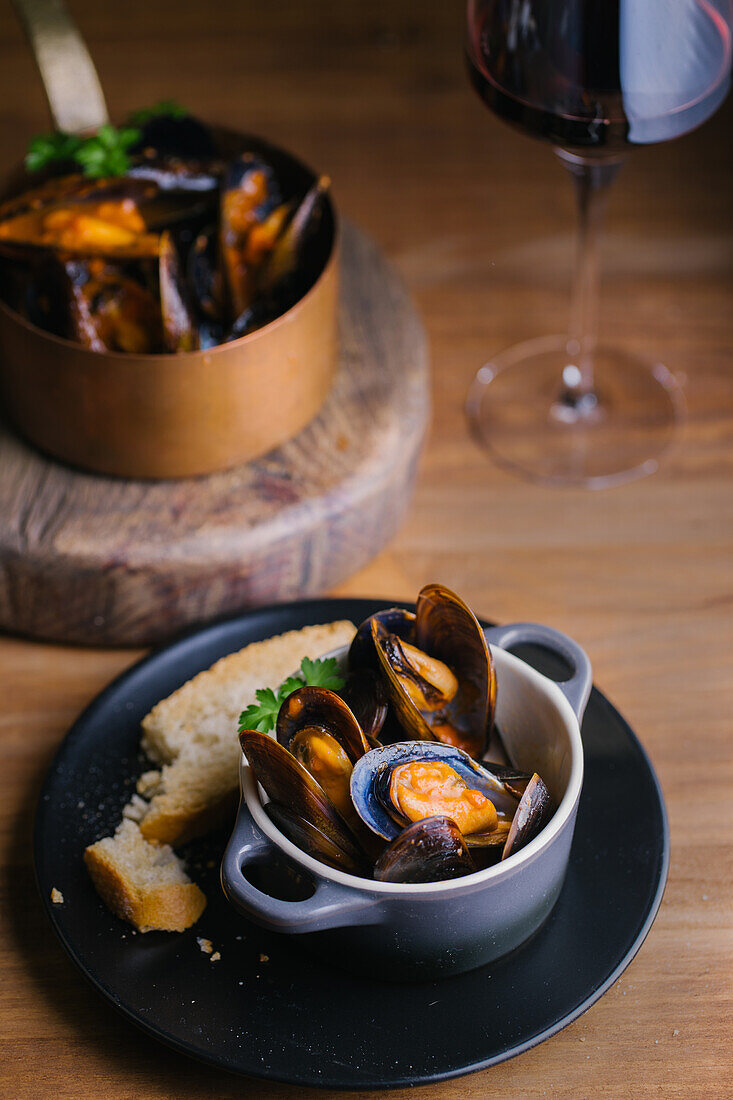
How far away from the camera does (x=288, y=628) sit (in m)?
0.91

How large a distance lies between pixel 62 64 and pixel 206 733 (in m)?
0.57

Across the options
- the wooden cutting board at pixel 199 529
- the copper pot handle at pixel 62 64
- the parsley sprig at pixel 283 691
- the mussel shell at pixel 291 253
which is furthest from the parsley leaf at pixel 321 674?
the copper pot handle at pixel 62 64

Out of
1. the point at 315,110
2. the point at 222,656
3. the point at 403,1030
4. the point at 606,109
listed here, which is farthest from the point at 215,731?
the point at 315,110

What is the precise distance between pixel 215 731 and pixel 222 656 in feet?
0.26

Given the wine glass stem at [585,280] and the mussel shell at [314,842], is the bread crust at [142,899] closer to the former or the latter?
the mussel shell at [314,842]

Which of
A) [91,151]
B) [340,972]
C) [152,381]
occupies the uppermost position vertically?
[91,151]

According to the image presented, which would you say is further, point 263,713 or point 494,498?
point 494,498

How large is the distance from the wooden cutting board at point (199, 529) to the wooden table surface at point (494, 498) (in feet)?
0.13

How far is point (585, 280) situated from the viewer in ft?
3.58

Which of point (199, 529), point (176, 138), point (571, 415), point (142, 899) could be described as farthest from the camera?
point (571, 415)

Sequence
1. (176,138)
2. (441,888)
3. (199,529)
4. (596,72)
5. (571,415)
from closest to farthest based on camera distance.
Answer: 1. (441,888)
2. (596,72)
3. (199,529)
4. (176,138)
5. (571,415)

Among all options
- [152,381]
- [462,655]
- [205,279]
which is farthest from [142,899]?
[205,279]

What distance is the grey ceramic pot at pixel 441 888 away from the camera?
2.10 feet

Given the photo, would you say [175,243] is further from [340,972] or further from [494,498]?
[340,972]
